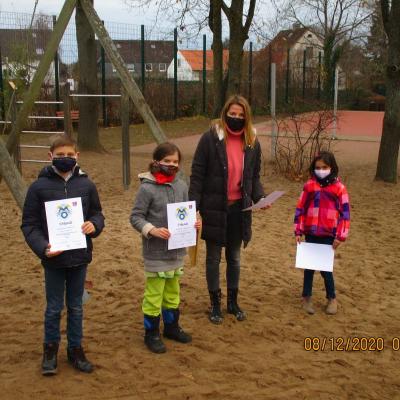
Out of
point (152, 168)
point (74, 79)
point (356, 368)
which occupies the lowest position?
point (356, 368)

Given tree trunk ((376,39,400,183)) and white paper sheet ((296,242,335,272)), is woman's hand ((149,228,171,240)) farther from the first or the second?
tree trunk ((376,39,400,183))

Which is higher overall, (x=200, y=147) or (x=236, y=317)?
(x=200, y=147)

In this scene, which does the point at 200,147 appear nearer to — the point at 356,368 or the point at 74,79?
the point at 356,368

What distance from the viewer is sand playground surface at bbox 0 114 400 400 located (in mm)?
3043

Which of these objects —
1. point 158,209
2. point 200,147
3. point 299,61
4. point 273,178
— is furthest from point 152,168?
point 299,61

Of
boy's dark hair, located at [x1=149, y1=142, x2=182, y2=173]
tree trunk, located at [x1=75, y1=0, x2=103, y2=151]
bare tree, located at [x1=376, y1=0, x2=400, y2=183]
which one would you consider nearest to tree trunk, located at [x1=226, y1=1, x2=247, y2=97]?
tree trunk, located at [x1=75, y1=0, x2=103, y2=151]

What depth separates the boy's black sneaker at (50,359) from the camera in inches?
122

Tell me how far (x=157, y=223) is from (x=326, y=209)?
1.37m

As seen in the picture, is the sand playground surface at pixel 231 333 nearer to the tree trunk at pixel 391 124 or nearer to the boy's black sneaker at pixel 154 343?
the boy's black sneaker at pixel 154 343

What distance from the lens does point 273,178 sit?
396 inches

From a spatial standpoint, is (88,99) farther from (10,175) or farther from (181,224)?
(181,224)

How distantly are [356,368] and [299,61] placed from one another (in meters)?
29.8

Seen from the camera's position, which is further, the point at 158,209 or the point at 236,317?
the point at 236,317

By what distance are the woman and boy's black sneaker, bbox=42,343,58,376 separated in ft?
3.98
